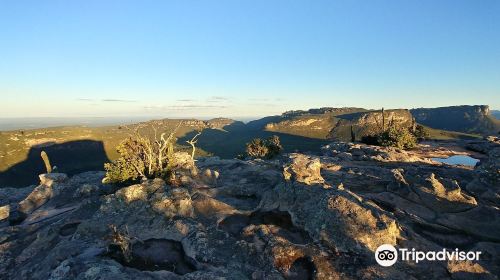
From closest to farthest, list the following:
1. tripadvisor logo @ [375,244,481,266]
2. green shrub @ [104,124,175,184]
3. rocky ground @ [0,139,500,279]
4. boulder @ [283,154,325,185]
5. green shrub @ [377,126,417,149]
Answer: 1. rocky ground @ [0,139,500,279]
2. tripadvisor logo @ [375,244,481,266]
3. boulder @ [283,154,325,185]
4. green shrub @ [104,124,175,184]
5. green shrub @ [377,126,417,149]

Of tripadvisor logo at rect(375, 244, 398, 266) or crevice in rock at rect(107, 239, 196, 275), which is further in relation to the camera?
crevice in rock at rect(107, 239, 196, 275)

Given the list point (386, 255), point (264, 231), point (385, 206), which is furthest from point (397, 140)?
point (264, 231)

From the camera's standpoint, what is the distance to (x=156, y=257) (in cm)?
2167

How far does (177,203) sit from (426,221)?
18.4 m

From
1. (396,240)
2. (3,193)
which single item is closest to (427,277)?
(396,240)

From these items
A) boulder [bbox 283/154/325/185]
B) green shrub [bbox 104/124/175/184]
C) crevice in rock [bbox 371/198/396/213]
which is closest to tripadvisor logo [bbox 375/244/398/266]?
crevice in rock [bbox 371/198/396/213]

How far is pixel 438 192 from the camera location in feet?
97.3

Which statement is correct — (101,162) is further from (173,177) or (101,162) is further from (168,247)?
(168,247)

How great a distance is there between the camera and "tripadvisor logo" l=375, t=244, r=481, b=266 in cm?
1983

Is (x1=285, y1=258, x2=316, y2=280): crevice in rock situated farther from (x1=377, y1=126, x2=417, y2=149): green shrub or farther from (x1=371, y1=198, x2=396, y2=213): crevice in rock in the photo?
(x1=377, y1=126, x2=417, y2=149): green shrub

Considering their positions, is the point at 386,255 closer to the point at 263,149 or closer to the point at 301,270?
the point at 301,270

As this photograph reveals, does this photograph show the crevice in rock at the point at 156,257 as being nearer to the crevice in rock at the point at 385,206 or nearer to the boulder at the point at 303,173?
the boulder at the point at 303,173

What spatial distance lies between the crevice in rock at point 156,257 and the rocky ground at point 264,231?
66 millimetres

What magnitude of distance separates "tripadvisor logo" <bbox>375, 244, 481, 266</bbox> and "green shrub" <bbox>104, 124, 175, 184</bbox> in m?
21.8
